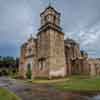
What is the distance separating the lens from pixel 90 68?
4066 centimetres

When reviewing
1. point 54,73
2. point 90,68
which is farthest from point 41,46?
point 90,68

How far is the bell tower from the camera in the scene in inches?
1288

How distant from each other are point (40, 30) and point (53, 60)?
8240 mm

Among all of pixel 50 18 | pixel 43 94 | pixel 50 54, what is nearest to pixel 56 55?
pixel 50 54

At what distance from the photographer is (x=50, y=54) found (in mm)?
32500

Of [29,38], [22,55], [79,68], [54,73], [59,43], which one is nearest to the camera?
[54,73]

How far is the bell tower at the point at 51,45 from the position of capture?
1288 inches

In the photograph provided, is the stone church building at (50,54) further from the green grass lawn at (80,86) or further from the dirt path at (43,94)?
the dirt path at (43,94)

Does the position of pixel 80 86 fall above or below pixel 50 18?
below

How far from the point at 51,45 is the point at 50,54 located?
6.48ft

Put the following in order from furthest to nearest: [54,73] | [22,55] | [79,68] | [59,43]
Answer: [22,55], [79,68], [59,43], [54,73]

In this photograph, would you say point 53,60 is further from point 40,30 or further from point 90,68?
point 90,68

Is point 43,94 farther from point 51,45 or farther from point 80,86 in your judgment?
point 51,45

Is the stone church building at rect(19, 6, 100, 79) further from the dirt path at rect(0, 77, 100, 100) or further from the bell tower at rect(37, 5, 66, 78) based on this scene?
the dirt path at rect(0, 77, 100, 100)
